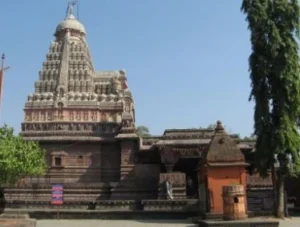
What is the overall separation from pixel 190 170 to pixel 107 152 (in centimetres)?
650

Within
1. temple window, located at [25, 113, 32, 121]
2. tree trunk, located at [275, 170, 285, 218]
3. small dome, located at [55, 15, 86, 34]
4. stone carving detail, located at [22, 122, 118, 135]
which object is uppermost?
small dome, located at [55, 15, 86, 34]

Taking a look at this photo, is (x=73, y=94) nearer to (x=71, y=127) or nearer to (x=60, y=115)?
(x=60, y=115)

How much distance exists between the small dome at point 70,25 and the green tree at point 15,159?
966 inches

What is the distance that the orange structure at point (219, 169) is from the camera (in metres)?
15.6

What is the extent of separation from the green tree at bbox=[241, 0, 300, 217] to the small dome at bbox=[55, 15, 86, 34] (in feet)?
111

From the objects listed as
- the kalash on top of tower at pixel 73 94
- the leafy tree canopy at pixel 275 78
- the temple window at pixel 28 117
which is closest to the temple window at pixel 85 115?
the kalash on top of tower at pixel 73 94

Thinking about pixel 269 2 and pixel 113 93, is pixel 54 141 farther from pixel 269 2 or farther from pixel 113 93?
pixel 269 2

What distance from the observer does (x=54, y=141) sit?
104 feet

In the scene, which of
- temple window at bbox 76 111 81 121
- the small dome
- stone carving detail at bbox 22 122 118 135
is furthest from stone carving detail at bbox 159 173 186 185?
the small dome

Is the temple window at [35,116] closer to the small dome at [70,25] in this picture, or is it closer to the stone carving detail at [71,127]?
the stone carving detail at [71,127]

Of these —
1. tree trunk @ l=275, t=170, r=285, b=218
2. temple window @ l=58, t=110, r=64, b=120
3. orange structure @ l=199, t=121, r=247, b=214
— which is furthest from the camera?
temple window @ l=58, t=110, r=64, b=120

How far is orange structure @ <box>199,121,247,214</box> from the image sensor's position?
1563cm

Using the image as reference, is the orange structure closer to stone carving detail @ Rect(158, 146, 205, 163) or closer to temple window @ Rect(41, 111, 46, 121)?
stone carving detail @ Rect(158, 146, 205, 163)

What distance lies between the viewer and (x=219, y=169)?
15938 mm
